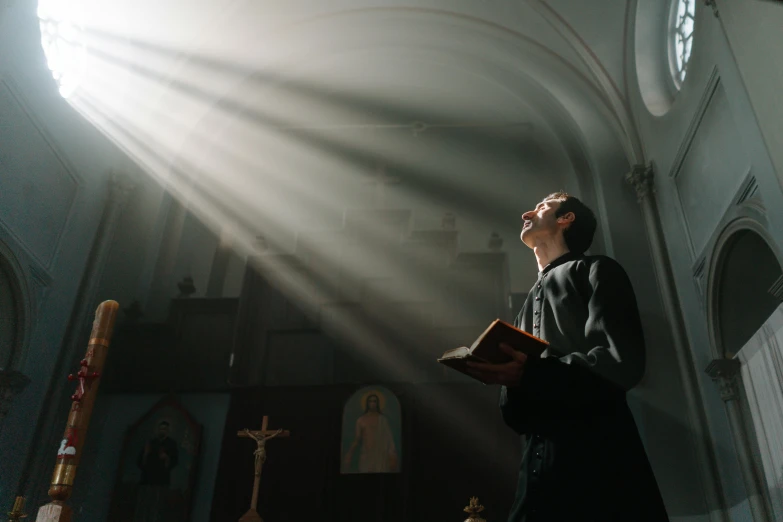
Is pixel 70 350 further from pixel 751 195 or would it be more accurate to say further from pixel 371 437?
pixel 751 195

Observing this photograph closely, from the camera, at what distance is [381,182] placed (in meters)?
9.44

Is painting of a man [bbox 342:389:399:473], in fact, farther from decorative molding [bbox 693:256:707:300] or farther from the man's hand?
the man's hand

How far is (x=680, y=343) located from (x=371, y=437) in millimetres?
3357

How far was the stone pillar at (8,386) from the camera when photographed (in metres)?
5.85

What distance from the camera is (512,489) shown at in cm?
652

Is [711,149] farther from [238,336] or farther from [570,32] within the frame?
[238,336]

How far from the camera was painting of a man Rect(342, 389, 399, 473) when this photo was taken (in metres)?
6.61

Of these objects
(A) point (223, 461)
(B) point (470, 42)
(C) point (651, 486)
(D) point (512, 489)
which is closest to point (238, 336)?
(A) point (223, 461)

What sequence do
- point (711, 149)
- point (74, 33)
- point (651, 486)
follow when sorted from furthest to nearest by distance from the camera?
point (74, 33) < point (711, 149) < point (651, 486)

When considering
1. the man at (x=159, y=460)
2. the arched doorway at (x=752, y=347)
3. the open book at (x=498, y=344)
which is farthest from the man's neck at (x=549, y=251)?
the man at (x=159, y=460)

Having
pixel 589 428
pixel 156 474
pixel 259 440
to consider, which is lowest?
pixel 589 428

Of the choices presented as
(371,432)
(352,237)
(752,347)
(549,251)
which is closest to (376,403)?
(371,432)

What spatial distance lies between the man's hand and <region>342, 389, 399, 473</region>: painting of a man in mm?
5334

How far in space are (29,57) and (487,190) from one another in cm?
621
